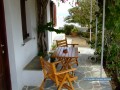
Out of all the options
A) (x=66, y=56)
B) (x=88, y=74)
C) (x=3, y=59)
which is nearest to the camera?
(x=3, y=59)

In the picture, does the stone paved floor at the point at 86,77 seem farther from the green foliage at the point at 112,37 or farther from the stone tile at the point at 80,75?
the green foliage at the point at 112,37

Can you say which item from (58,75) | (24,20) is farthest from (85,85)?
(24,20)

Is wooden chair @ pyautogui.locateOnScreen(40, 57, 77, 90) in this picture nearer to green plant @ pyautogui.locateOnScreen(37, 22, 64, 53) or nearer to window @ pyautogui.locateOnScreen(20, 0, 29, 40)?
window @ pyautogui.locateOnScreen(20, 0, 29, 40)

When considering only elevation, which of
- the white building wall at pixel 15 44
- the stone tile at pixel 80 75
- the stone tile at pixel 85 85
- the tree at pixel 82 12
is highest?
the tree at pixel 82 12

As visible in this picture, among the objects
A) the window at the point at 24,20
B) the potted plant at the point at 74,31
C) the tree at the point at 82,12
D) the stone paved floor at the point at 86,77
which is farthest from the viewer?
the potted plant at the point at 74,31

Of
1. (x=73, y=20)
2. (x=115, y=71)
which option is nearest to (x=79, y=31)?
(x=73, y=20)

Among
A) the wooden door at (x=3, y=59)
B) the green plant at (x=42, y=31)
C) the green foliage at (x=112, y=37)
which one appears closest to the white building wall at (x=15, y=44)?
the wooden door at (x=3, y=59)

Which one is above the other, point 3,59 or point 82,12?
point 82,12

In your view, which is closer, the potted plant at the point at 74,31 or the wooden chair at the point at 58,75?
the wooden chair at the point at 58,75

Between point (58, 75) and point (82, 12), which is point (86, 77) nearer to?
point (58, 75)

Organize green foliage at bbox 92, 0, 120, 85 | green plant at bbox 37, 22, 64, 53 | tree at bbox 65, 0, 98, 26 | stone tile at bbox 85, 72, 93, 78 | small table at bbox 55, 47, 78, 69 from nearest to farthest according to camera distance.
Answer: green foliage at bbox 92, 0, 120, 85, small table at bbox 55, 47, 78, 69, stone tile at bbox 85, 72, 93, 78, green plant at bbox 37, 22, 64, 53, tree at bbox 65, 0, 98, 26

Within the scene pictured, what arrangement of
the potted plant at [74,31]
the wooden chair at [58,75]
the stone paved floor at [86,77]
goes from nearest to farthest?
the wooden chair at [58,75] < the stone paved floor at [86,77] < the potted plant at [74,31]

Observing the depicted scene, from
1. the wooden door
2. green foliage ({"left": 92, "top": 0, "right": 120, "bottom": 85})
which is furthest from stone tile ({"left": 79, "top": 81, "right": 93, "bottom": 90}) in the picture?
the wooden door

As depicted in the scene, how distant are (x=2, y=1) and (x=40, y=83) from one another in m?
2.44
